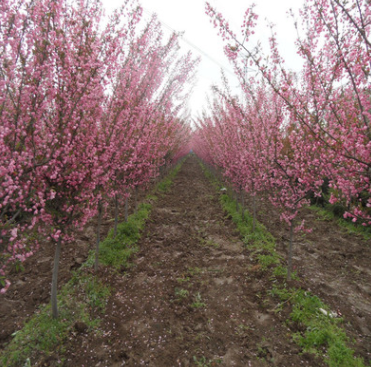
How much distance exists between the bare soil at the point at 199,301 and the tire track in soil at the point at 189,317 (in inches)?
0.6

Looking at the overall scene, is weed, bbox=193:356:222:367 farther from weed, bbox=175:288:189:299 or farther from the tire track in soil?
weed, bbox=175:288:189:299

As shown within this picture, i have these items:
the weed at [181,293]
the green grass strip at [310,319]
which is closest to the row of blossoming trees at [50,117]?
the weed at [181,293]

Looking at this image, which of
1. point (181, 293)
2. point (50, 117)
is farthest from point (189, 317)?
point (50, 117)

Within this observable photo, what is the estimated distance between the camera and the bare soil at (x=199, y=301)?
335 cm

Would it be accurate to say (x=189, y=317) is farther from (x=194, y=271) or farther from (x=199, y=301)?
(x=194, y=271)

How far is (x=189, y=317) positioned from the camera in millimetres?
4105

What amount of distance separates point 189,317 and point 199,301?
1.50 feet

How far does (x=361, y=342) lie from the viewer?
355cm

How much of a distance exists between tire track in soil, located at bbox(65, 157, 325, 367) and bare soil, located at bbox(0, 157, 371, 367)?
2 cm

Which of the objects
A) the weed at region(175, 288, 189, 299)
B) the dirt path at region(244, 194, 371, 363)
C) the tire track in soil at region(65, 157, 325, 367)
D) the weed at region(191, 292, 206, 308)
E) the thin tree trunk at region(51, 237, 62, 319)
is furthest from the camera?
the weed at region(175, 288, 189, 299)

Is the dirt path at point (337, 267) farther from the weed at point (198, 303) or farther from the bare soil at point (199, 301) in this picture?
the weed at point (198, 303)

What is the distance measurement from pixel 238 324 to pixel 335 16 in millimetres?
4612

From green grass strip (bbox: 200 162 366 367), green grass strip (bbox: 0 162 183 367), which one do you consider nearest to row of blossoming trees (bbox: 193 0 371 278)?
green grass strip (bbox: 200 162 366 367)

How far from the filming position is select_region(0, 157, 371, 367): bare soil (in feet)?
11.0
